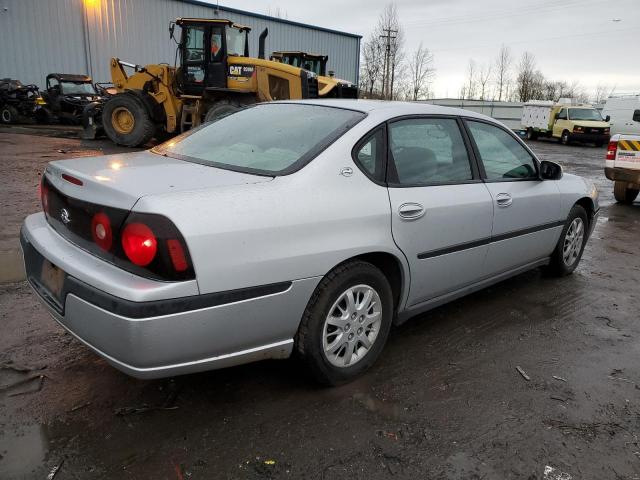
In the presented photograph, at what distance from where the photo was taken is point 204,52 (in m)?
13.0

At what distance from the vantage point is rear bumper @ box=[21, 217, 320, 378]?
6.82 feet

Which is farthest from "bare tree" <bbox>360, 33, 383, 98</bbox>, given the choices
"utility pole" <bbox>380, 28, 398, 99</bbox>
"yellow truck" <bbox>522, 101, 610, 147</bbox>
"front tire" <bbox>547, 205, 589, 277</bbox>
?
"front tire" <bbox>547, 205, 589, 277</bbox>

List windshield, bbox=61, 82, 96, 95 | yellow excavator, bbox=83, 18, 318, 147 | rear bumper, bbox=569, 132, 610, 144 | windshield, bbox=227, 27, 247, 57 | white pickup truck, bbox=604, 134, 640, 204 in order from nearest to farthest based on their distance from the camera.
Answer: white pickup truck, bbox=604, 134, 640, 204
yellow excavator, bbox=83, 18, 318, 147
windshield, bbox=227, 27, 247, 57
windshield, bbox=61, 82, 96, 95
rear bumper, bbox=569, 132, 610, 144

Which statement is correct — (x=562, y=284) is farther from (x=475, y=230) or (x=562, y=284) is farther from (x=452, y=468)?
(x=452, y=468)

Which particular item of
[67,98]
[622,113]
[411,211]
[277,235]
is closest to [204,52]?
[67,98]

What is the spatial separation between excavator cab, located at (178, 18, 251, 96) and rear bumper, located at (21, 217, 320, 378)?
1140 cm

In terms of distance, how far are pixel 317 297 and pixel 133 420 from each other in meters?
1.07

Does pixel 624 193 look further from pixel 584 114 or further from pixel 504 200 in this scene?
pixel 584 114

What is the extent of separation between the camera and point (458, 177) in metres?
3.42

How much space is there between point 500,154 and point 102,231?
2.90m

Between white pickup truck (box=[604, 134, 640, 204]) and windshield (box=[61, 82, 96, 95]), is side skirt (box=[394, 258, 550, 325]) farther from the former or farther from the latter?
windshield (box=[61, 82, 96, 95])

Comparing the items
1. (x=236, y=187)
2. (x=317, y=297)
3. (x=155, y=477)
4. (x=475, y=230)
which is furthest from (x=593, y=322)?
(x=155, y=477)

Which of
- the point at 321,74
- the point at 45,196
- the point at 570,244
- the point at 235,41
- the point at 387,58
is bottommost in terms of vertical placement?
the point at 570,244

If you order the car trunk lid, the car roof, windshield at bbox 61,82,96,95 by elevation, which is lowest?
the car trunk lid
